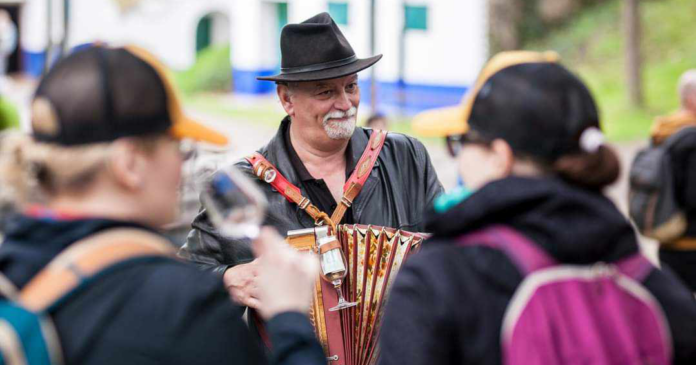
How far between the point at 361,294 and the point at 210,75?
2844 centimetres

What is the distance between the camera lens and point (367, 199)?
12.8 feet

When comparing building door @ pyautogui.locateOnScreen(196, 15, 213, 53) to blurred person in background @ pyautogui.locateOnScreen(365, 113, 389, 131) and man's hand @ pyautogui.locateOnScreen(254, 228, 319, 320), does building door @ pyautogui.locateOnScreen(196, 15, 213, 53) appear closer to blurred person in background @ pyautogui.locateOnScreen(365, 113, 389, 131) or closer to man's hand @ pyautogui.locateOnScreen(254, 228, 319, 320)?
blurred person in background @ pyautogui.locateOnScreen(365, 113, 389, 131)

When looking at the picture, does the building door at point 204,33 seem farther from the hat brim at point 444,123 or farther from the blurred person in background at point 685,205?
the hat brim at point 444,123

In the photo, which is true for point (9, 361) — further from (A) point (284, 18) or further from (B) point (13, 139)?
(A) point (284, 18)

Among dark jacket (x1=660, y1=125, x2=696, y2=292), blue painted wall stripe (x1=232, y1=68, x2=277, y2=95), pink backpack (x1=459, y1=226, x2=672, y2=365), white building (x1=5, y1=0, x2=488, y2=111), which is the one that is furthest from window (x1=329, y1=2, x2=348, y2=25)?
pink backpack (x1=459, y1=226, x2=672, y2=365)

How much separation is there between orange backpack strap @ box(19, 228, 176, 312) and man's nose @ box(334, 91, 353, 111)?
7.17ft

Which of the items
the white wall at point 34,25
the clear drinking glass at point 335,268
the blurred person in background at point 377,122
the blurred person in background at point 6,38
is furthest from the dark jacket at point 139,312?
the white wall at point 34,25

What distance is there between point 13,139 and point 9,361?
0.55m

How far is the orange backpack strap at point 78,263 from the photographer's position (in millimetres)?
1817

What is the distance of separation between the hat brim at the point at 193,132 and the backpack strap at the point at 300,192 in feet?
5.01

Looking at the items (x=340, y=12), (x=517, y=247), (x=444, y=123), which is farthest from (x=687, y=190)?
(x=340, y=12)

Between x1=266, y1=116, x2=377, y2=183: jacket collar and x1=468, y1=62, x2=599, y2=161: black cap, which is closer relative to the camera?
x1=468, y1=62, x2=599, y2=161: black cap

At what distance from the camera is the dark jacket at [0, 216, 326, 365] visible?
1818mm

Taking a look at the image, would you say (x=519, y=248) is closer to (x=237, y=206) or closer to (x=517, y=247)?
(x=517, y=247)
